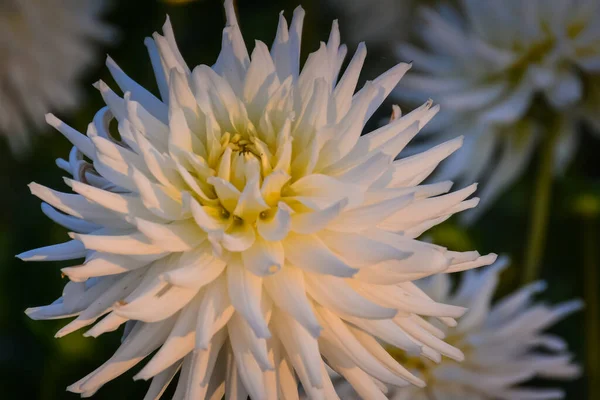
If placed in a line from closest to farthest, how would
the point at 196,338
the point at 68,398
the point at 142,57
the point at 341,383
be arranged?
the point at 196,338, the point at 341,383, the point at 68,398, the point at 142,57

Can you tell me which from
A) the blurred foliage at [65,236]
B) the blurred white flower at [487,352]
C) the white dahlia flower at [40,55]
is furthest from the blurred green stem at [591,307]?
the white dahlia flower at [40,55]

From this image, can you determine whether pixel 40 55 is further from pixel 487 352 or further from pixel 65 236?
pixel 487 352

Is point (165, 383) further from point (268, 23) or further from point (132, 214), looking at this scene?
point (268, 23)

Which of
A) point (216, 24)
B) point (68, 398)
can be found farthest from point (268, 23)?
point (68, 398)

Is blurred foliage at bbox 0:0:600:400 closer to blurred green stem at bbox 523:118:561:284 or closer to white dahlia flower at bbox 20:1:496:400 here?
blurred green stem at bbox 523:118:561:284

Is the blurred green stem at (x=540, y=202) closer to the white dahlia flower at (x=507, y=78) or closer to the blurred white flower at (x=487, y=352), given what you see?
the white dahlia flower at (x=507, y=78)

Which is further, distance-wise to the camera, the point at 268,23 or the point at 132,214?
the point at 268,23

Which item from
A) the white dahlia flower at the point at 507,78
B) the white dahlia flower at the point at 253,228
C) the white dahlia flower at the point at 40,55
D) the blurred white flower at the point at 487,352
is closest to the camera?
Result: the white dahlia flower at the point at 253,228
